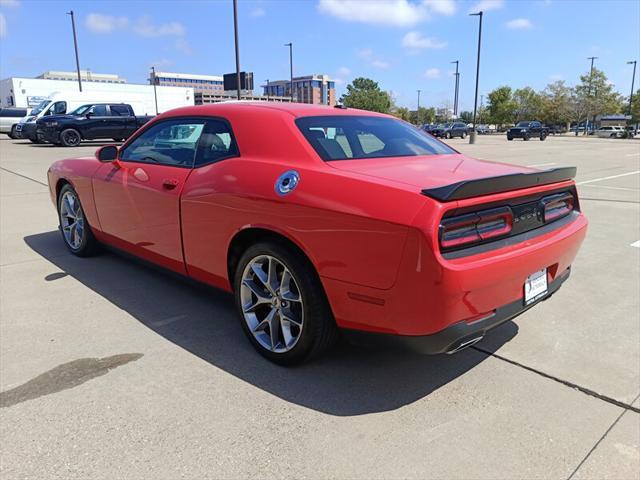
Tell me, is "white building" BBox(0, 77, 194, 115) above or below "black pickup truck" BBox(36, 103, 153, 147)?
above

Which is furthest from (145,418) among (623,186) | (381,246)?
(623,186)

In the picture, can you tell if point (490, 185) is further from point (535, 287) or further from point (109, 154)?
point (109, 154)

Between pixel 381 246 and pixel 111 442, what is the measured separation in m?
1.51

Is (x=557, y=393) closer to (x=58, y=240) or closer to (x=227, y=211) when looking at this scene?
(x=227, y=211)

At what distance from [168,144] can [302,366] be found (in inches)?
79.0

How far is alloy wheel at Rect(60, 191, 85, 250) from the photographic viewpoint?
4.92 meters

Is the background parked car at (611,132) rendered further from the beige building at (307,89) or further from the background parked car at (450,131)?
the beige building at (307,89)

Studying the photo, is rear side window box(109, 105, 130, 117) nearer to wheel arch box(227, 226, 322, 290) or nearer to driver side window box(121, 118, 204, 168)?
driver side window box(121, 118, 204, 168)

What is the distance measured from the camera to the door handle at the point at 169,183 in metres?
3.44

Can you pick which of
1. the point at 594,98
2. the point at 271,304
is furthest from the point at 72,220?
the point at 594,98

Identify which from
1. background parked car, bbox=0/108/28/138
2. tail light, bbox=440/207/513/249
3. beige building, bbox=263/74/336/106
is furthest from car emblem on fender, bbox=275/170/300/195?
A: beige building, bbox=263/74/336/106

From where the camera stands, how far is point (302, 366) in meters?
2.93

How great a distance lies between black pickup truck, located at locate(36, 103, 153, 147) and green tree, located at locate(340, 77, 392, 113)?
2868 inches

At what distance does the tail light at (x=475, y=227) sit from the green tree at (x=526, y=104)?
8386cm
